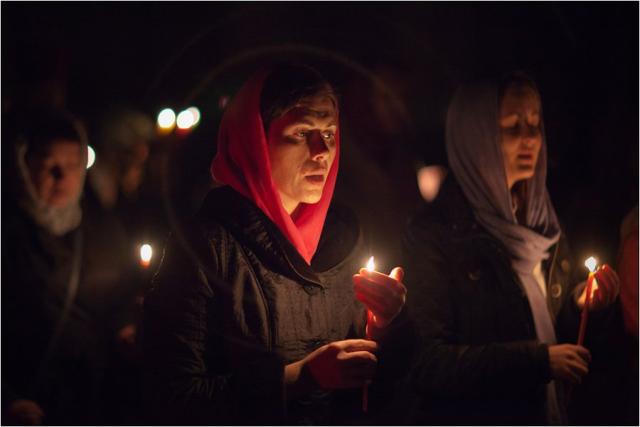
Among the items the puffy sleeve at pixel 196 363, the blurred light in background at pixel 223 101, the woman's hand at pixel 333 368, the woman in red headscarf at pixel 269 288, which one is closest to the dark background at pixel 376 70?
the blurred light in background at pixel 223 101

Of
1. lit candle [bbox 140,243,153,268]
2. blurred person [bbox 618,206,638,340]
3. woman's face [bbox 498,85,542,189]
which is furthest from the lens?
blurred person [bbox 618,206,638,340]

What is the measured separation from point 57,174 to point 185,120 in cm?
59

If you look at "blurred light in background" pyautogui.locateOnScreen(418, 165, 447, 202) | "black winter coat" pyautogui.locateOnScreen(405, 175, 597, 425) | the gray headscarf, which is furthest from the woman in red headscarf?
the gray headscarf

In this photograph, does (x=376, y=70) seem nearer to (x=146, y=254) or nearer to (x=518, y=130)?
(x=518, y=130)

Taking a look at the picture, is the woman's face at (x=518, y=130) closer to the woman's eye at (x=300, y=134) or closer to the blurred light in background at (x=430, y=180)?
the blurred light in background at (x=430, y=180)

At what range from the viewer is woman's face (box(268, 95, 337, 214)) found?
9.93ft

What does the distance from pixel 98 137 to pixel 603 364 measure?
2.66m

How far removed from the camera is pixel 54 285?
311 cm

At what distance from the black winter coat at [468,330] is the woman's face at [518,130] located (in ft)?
1.10

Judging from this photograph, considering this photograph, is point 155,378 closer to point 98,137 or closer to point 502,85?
point 98,137

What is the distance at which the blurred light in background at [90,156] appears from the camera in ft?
10.6

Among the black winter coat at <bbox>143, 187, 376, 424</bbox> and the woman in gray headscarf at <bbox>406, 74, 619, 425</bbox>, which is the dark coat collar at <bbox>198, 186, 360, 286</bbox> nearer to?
the black winter coat at <bbox>143, 187, 376, 424</bbox>

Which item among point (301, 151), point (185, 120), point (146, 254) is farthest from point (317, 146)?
point (146, 254)

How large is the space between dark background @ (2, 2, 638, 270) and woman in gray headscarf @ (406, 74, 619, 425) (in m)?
0.22
